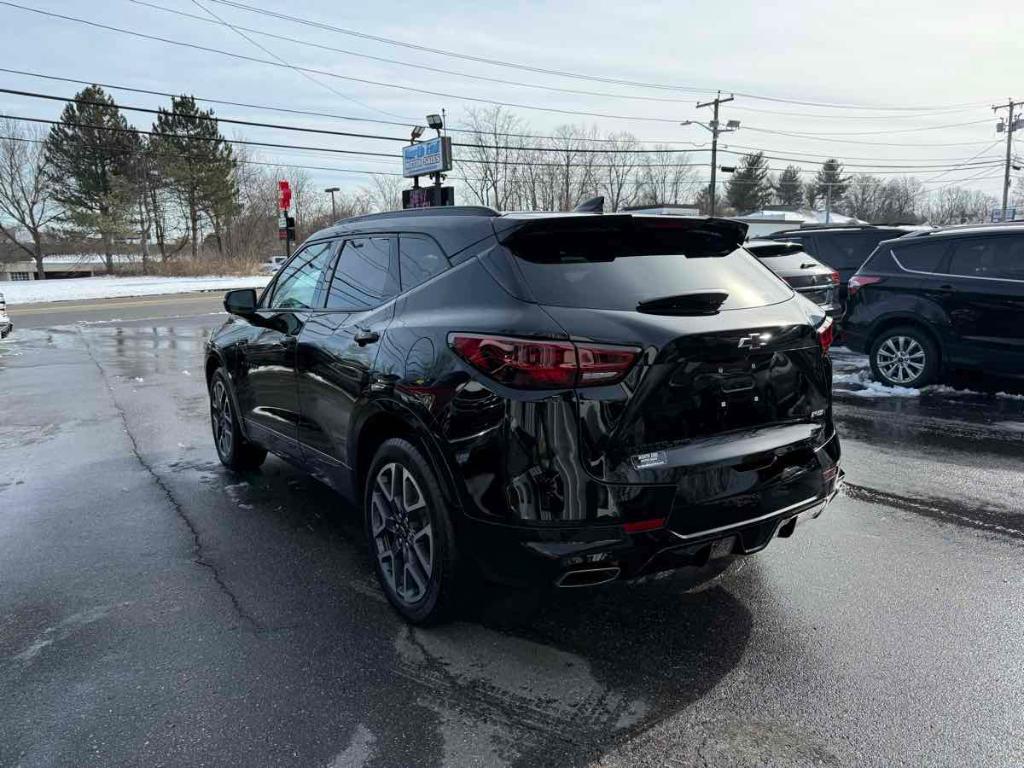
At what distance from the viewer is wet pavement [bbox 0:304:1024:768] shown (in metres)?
2.51

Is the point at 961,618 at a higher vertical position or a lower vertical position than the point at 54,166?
lower

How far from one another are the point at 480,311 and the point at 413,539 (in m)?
1.09

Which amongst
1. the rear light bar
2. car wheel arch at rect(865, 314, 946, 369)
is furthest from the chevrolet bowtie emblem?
car wheel arch at rect(865, 314, 946, 369)

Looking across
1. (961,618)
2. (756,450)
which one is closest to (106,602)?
(756,450)

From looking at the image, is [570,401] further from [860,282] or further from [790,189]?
[790,189]

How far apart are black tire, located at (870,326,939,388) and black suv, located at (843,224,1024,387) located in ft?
0.03

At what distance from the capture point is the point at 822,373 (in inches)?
129

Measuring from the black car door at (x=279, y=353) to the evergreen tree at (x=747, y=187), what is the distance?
87.4m

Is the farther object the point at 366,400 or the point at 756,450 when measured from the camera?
the point at 366,400

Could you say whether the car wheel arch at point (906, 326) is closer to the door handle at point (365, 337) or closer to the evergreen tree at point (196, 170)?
the door handle at point (365, 337)

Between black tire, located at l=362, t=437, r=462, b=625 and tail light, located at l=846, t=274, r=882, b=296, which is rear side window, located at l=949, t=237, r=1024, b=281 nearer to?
→ tail light, located at l=846, t=274, r=882, b=296

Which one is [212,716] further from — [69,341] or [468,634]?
[69,341]

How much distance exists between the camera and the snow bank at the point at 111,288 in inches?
1305

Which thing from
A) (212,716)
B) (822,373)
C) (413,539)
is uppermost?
(822,373)
